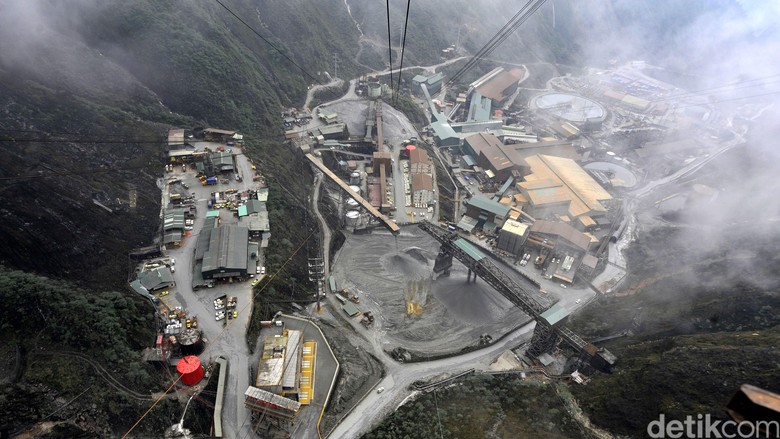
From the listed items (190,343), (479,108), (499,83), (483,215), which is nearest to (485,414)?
(190,343)

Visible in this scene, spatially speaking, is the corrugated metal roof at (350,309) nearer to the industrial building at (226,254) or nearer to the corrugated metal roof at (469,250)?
the industrial building at (226,254)

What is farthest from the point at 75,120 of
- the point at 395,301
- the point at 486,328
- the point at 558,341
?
the point at 558,341

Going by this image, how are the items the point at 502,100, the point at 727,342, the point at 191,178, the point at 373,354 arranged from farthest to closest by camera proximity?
1. the point at 502,100
2. the point at 191,178
3. the point at 373,354
4. the point at 727,342

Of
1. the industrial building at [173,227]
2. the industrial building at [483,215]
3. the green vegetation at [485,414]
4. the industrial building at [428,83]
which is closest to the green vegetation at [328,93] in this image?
the industrial building at [428,83]

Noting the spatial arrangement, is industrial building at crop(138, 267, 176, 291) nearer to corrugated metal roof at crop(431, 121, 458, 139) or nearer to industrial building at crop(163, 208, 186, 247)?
industrial building at crop(163, 208, 186, 247)

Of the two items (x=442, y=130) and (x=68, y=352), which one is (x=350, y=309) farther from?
(x=442, y=130)

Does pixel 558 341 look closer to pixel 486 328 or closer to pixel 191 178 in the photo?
pixel 486 328
